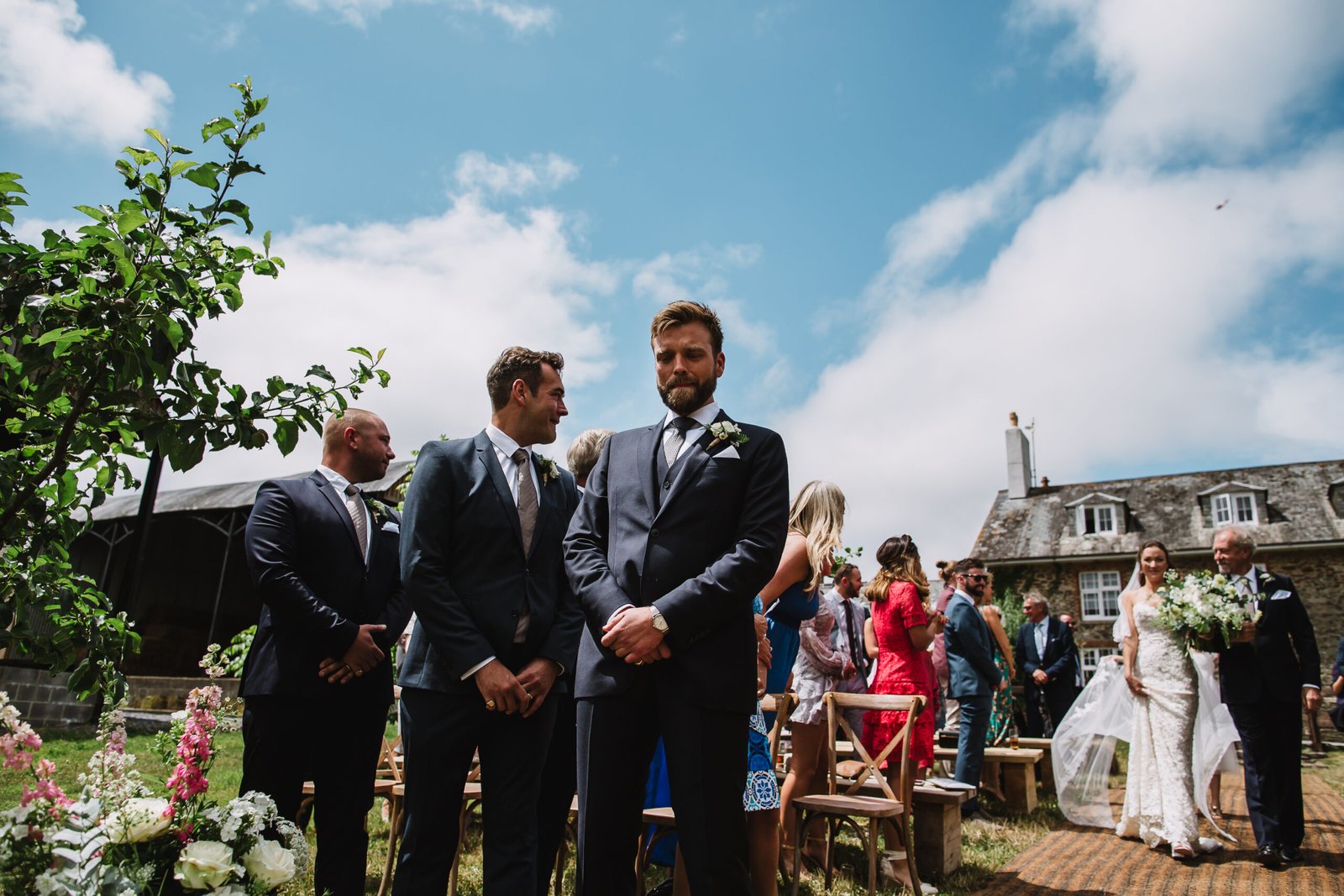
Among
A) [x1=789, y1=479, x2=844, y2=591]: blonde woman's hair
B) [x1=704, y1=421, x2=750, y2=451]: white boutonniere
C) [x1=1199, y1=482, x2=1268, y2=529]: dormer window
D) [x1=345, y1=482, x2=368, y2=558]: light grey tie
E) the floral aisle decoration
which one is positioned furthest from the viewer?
[x1=1199, y1=482, x2=1268, y2=529]: dormer window

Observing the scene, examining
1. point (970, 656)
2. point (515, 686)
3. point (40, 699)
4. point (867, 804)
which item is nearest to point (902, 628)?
point (970, 656)

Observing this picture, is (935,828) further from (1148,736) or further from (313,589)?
(313,589)

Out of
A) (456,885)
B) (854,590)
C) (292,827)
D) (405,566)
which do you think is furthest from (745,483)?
(854,590)

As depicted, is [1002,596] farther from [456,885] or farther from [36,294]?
[36,294]

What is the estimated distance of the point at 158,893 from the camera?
1.69 meters

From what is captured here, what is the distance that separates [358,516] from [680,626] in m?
2.26

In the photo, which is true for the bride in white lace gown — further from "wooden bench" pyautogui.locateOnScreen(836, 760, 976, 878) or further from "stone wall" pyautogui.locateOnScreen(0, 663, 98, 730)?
"stone wall" pyautogui.locateOnScreen(0, 663, 98, 730)

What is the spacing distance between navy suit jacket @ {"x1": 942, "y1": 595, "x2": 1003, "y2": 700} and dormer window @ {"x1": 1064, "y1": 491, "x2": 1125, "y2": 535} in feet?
82.4

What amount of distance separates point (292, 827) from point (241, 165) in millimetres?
1714

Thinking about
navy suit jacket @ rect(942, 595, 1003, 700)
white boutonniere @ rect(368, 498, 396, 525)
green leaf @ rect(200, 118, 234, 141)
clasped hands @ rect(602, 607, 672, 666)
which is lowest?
clasped hands @ rect(602, 607, 672, 666)

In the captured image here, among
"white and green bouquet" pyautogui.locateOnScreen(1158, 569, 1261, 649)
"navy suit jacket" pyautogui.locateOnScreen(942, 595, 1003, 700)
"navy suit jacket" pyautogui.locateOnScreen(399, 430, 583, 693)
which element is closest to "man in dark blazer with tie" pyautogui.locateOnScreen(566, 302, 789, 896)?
"navy suit jacket" pyautogui.locateOnScreen(399, 430, 583, 693)

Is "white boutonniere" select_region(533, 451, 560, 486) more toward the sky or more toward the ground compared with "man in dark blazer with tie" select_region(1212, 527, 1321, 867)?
more toward the sky

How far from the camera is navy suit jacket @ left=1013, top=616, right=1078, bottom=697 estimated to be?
11.8 metres

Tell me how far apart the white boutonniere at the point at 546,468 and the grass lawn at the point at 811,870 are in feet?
6.28
